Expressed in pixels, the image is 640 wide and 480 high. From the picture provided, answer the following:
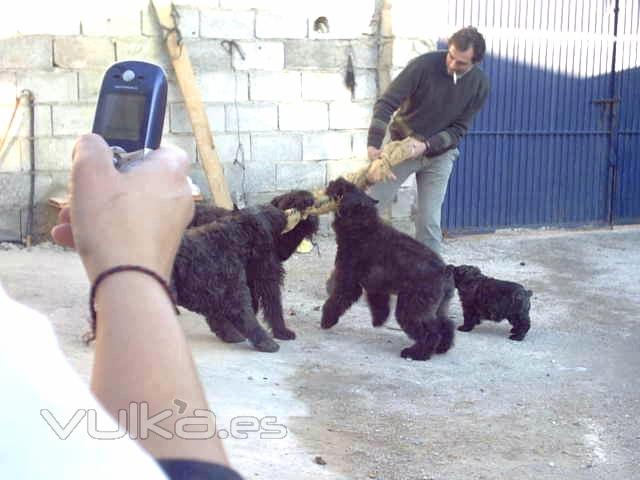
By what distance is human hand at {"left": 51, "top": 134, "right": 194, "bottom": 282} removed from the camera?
1081mm

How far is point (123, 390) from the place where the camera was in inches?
39.5

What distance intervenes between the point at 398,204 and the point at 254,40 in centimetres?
214

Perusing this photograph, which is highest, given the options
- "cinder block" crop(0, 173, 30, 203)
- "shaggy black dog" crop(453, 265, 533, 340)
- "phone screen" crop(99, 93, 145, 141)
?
"phone screen" crop(99, 93, 145, 141)

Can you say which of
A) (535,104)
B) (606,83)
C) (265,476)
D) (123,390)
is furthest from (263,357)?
(606,83)

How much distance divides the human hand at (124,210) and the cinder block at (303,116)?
7.55 m

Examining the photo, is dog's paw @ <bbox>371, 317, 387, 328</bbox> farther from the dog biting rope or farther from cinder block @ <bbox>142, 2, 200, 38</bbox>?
cinder block @ <bbox>142, 2, 200, 38</bbox>

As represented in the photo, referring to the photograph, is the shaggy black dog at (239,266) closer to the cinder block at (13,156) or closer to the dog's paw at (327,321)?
the dog's paw at (327,321)

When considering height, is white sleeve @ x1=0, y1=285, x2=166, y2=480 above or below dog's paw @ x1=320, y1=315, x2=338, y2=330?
above

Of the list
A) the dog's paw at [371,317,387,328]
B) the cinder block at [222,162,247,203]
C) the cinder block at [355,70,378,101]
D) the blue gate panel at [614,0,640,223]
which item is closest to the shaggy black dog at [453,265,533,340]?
the dog's paw at [371,317,387,328]

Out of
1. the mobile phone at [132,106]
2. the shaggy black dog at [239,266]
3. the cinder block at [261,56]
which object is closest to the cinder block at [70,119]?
the cinder block at [261,56]

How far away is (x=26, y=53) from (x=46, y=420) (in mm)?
7464

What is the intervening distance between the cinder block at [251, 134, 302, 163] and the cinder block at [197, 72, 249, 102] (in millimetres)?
419

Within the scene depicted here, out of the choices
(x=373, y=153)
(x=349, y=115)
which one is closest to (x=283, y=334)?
(x=373, y=153)

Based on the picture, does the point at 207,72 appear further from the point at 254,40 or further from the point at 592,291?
the point at 592,291
